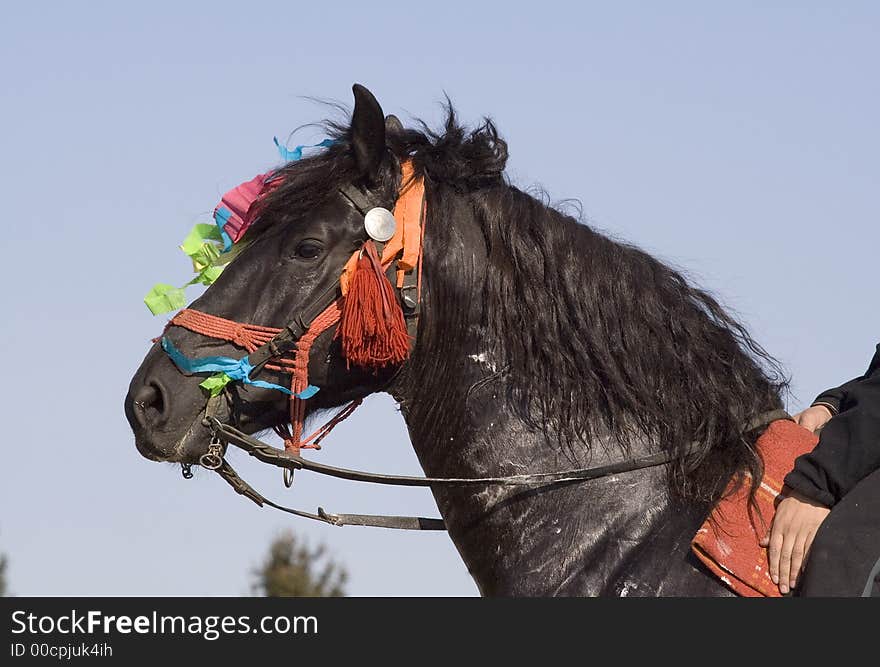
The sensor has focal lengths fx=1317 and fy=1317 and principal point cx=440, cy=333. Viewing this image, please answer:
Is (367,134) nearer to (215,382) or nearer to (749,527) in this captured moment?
(215,382)

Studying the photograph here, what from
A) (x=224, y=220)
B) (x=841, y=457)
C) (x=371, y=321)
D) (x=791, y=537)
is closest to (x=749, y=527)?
(x=791, y=537)

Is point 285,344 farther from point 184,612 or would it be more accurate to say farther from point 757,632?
point 757,632

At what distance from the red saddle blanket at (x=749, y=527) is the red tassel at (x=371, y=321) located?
153 centimetres

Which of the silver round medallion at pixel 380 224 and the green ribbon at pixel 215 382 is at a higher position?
the silver round medallion at pixel 380 224

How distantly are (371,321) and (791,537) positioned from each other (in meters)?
1.96

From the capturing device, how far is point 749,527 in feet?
17.6

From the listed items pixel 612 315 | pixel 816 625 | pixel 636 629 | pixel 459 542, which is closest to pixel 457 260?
pixel 612 315

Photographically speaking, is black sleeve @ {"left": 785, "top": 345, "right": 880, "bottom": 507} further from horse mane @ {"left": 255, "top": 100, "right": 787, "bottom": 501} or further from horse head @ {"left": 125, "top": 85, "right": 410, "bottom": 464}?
horse head @ {"left": 125, "top": 85, "right": 410, "bottom": 464}

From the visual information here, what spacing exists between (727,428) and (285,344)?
196 cm

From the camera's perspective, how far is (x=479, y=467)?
5766 millimetres

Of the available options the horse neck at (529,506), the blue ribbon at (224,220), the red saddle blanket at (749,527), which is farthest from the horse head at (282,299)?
the red saddle blanket at (749,527)

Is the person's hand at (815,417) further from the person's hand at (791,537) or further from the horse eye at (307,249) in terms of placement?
the horse eye at (307,249)

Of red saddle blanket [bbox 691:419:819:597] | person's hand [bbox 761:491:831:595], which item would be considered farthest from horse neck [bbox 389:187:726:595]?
person's hand [bbox 761:491:831:595]

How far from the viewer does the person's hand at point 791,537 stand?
17.0 ft
